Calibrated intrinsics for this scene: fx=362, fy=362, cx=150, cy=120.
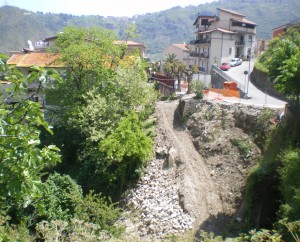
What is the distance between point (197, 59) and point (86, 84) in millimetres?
35810

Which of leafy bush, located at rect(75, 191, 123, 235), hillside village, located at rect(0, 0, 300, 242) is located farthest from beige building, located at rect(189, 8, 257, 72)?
leafy bush, located at rect(75, 191, 123, 235)

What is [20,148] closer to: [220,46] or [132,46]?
[220,46]

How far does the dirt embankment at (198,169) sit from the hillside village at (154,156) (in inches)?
2.5

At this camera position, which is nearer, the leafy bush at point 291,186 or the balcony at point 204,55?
the leafy bush at point 291,186

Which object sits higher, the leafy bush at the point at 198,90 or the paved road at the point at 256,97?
the leafy bush at the point at 198,90

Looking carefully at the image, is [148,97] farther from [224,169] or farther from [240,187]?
[240,187]

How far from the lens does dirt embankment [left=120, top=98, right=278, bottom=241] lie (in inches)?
A: 721

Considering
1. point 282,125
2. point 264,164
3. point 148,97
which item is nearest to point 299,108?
point 282,125

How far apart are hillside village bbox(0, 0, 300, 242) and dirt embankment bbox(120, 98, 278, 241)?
6 cm

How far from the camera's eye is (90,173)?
2327 cm

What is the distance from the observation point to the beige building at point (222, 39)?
5372cm

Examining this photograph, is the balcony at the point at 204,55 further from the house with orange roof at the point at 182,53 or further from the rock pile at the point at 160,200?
the rock pile at the point at 160,200

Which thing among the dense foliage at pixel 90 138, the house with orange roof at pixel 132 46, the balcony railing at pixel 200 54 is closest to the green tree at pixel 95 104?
the dense foliage at pixel 90 138

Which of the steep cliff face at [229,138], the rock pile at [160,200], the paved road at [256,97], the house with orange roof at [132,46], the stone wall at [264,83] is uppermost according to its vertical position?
the house with orange roof at [132,46]
